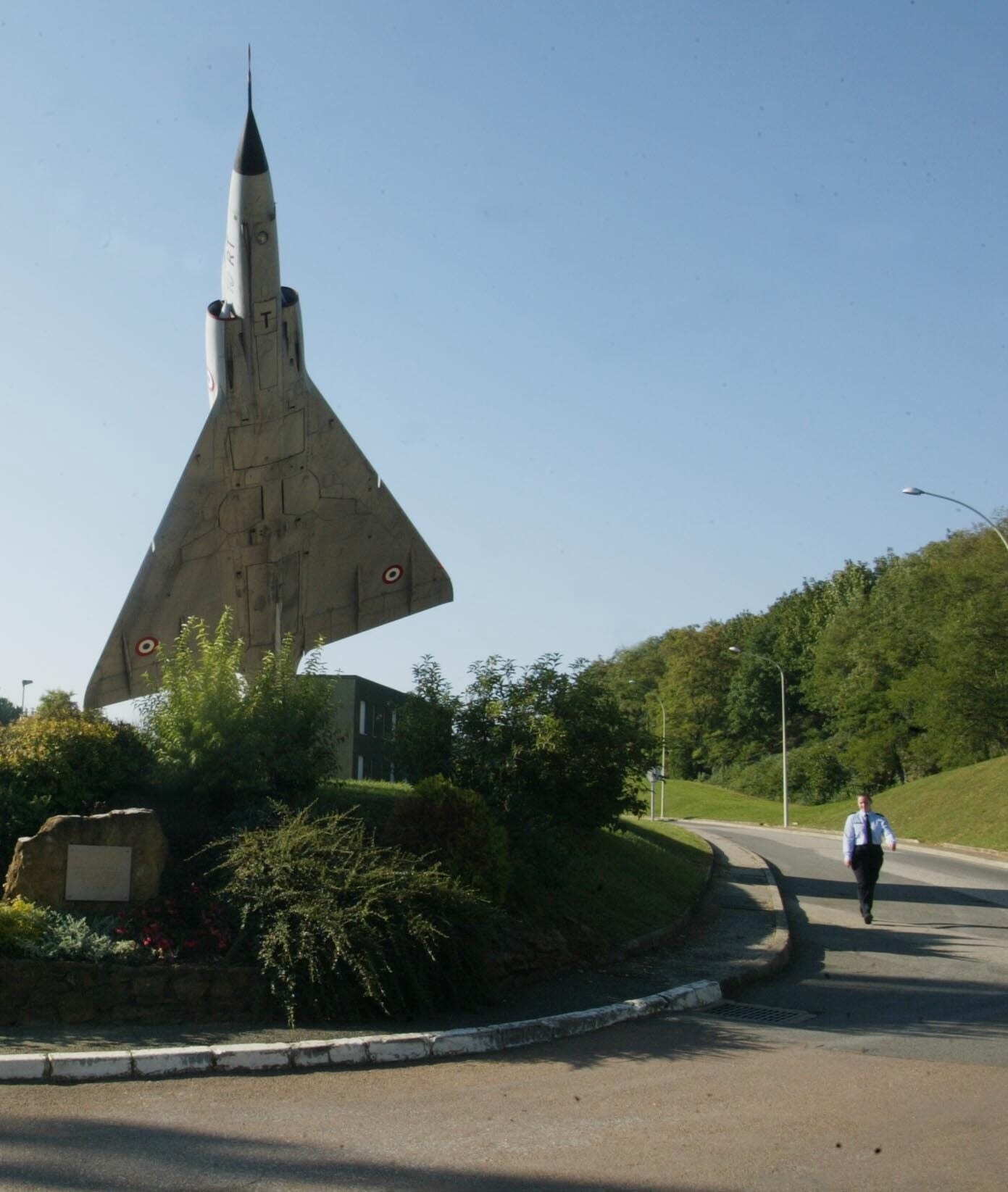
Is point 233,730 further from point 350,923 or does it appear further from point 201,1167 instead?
point 201,1167

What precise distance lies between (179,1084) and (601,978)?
14.3 feet

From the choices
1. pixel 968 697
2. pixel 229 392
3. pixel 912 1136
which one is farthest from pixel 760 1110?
pixel 968 697

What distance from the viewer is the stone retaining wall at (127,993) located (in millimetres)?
7852

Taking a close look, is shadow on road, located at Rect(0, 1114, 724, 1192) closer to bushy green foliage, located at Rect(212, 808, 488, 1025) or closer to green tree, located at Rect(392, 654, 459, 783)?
bushy green foliage, located at Rect(212, 808, 488, 1025)

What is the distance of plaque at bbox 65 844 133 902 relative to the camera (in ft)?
30.3

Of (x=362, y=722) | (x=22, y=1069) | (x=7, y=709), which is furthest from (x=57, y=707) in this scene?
(x=7, y=709)

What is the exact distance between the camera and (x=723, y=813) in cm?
6738

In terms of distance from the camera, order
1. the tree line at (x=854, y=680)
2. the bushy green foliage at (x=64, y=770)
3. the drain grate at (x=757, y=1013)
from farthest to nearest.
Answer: the tree line at (x=854, y=680) → the bushy green foliage at (x=64, y=770) → the drain grate at (x=757, y=1013)

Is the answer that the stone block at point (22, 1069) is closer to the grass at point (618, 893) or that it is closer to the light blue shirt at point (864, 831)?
the grass at point (618, 893)

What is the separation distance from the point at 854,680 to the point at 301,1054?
2635 inches

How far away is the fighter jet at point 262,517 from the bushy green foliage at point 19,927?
34.1 feet

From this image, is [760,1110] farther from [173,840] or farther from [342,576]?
[342,576]

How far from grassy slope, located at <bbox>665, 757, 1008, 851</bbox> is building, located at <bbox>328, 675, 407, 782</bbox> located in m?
18.0

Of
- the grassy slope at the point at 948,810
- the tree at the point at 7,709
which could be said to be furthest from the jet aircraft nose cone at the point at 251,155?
the tree at the point at 7,709
